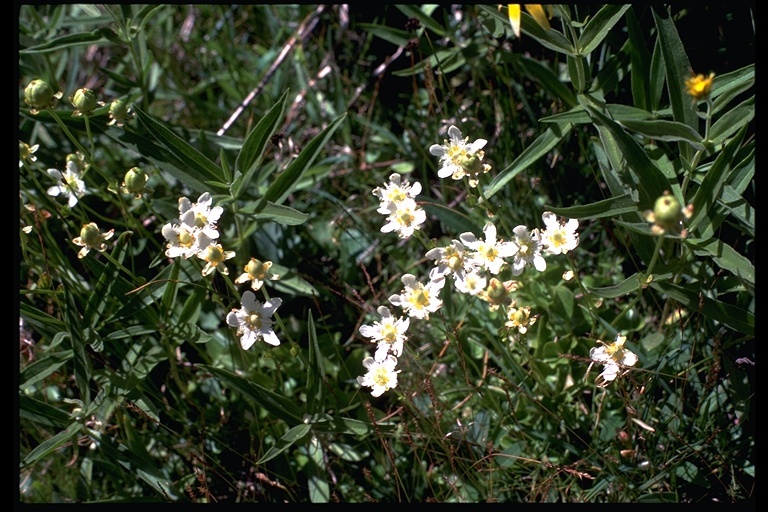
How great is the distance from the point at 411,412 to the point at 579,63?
911 mm

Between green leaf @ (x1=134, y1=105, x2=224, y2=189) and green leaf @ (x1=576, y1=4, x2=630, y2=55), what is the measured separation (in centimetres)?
92

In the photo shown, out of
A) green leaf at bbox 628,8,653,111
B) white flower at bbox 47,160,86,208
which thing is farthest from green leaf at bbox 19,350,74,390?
green leaf at bbox 628,8,653,111

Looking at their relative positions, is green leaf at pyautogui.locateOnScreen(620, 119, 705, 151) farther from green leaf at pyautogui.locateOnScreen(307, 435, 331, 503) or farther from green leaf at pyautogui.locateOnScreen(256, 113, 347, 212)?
green leaf at pyautogui.locateOnScreen(307, 435, 331, 503)

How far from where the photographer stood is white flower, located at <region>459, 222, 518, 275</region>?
162 centimetres

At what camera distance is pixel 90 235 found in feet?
5.66

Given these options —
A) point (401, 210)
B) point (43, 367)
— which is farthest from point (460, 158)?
point (43, 367)

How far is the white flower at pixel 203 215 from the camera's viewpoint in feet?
5.35

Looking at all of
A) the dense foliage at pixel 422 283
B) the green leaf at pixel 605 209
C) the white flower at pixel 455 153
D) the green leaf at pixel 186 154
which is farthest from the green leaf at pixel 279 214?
the green leaf at pixel 605 209

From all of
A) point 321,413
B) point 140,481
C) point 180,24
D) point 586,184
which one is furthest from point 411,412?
point 180,24

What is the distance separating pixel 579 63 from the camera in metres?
1.76

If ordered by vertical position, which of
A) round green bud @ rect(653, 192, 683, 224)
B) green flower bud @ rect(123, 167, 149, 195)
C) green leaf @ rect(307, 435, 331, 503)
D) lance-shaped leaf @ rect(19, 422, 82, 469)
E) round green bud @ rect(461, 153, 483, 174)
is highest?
round green bud @ rect(653, 192, 683, 224)

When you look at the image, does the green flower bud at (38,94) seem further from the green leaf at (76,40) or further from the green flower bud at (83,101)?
the green leaf at (76,40)

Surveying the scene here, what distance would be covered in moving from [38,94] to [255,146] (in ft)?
1.62

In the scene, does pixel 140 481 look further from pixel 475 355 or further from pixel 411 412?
pixel 475 355
